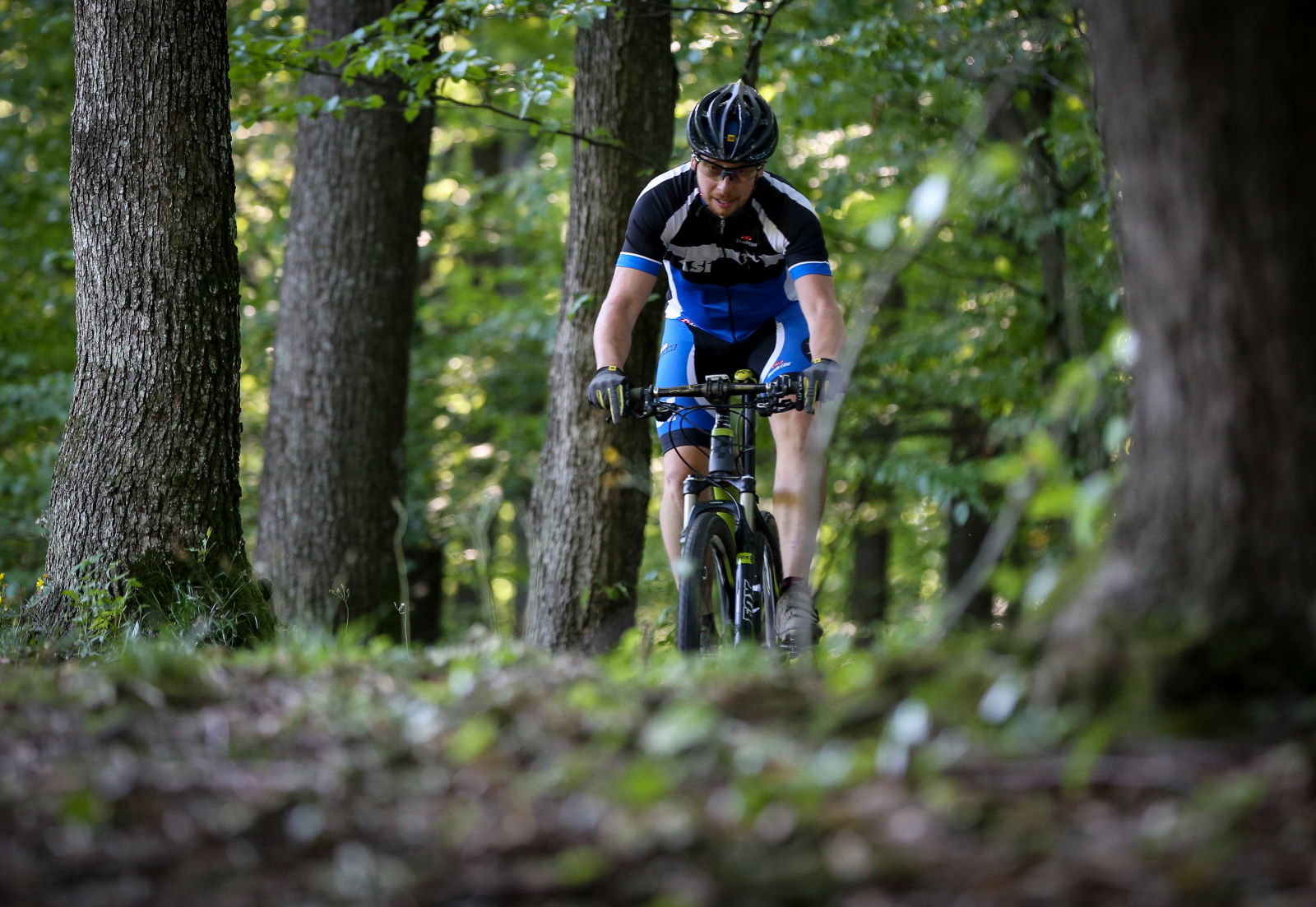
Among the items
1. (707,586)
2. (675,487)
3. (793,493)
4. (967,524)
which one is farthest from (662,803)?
(967,524)

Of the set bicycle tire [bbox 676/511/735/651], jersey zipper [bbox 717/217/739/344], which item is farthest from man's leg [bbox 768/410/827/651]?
jersey zipper [bbox 717/217/739/344]

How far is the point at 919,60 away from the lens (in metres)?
8.33

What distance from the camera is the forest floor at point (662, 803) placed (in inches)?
68.8

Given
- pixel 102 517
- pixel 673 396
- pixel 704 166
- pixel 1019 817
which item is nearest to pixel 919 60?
pixel 704 166

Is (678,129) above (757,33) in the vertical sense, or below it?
above

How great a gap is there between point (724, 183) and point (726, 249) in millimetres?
375

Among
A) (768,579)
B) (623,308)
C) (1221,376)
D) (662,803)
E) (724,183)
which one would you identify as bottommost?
(662,803)

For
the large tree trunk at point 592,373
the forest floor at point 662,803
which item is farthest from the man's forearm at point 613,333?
the forest floor at point 662,803

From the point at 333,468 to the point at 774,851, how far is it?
7108 mm

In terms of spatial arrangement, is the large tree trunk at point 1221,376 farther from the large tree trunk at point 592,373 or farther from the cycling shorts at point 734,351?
the large tree trunk at point 592,373

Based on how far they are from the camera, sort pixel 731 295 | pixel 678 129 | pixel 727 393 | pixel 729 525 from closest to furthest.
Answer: pixel 727 393 < pixel 729 525 < pixel 731 295 < pixel 678 129

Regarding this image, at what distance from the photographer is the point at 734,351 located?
5645mm

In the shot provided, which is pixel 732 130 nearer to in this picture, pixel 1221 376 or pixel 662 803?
pixel 1221 376

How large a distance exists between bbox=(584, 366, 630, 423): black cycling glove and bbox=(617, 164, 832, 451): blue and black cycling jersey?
1.64 ft
